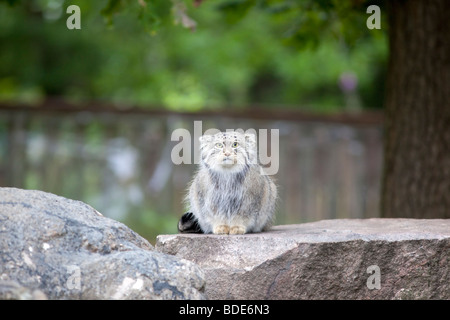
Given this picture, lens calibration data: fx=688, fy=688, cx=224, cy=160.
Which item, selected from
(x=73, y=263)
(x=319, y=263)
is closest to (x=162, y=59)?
(x=319, y=263)

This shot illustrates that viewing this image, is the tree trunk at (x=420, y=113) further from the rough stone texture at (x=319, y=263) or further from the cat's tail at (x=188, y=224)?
the cat's tail at (x=188, y=224)

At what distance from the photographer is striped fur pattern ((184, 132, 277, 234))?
527 cm

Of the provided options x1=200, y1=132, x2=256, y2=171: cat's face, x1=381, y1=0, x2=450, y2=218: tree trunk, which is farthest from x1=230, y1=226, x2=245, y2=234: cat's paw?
x1=381, y1=0, x2=450, y2=218: tree trunk

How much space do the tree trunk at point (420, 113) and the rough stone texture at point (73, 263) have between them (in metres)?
3.86

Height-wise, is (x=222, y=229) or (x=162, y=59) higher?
(x=162, y=59)

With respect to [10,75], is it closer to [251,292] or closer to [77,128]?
[77,128]

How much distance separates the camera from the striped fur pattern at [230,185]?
17.3ft

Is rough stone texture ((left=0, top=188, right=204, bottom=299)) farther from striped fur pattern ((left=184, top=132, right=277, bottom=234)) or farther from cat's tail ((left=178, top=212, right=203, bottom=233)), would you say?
cat's tail ((left=178, top=212, right=203, bottom=233))

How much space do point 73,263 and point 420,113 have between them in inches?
181

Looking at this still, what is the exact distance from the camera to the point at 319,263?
4.79 meters

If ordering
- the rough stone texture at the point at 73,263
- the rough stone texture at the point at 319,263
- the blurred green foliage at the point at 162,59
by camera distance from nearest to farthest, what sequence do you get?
the rough stone texture at the point at 73,263 → the rough stone texture at the point at 319,263 → the blurred green foliage at the point at 162,59

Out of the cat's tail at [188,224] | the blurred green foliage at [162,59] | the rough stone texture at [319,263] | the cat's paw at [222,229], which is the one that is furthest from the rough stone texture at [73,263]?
the blurred green foliage at [162,59]

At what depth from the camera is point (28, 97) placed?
696 inches

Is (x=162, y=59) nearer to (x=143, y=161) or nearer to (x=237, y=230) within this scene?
(x=143, y=161)
